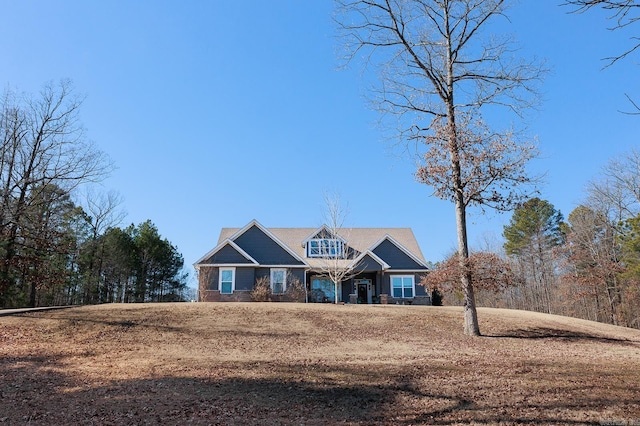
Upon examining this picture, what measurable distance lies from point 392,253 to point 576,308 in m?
22.1

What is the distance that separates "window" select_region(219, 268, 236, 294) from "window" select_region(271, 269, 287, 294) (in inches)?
108

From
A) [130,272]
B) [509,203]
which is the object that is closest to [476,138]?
[509,203]

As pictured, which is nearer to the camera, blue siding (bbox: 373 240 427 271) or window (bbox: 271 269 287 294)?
window (bbox: 271 269 287 294)

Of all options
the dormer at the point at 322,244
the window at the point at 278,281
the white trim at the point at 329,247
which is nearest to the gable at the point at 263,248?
the window at the point at 278,281

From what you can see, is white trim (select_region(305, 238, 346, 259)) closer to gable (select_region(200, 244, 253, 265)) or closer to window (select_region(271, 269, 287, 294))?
window (select_region(271, 269, 287, 294))

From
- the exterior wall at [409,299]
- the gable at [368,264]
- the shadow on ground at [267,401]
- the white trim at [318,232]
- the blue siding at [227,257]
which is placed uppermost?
the white trim at [318,232]

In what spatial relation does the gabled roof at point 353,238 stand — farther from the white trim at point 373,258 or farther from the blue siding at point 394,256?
the blue siding at point 394,256

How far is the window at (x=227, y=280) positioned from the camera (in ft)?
101

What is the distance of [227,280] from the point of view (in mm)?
30859

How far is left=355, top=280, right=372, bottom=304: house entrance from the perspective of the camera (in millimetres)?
34062

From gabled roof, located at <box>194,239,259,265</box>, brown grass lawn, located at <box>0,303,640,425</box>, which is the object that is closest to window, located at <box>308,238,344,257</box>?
gabled roof, located at <box>194,239,259,265</box>

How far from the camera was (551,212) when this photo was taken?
159 feet

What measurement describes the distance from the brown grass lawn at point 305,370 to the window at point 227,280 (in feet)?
32.2

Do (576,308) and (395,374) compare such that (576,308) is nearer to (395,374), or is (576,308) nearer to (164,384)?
(395,374)
